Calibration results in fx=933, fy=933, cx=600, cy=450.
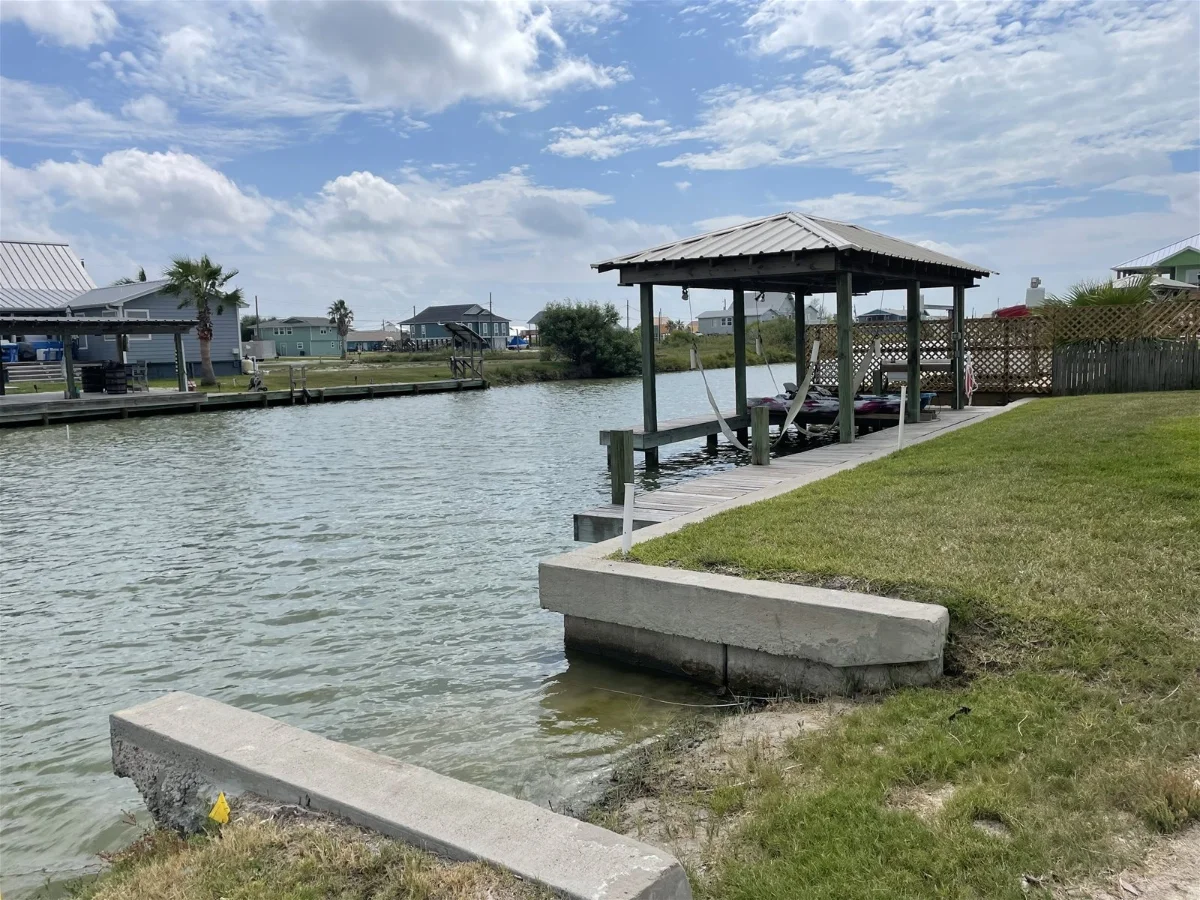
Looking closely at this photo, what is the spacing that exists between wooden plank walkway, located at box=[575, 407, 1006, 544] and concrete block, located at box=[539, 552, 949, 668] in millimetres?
1912

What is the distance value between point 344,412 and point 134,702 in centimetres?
2649

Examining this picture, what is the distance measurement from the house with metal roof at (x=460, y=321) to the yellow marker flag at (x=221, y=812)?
85378mm

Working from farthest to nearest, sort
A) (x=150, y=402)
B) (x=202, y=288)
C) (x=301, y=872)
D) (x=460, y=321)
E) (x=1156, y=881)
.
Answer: (x=460, y=321) → (x=202, y=288) → (x=150, y=402) → (x=301, y=872) → (x=1156, y=881)

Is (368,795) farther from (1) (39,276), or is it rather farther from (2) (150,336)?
(1) (39,276)

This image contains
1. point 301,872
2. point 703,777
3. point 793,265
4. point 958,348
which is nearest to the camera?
point 301,872

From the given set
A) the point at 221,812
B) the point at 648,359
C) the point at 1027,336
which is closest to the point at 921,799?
the point at 221,812

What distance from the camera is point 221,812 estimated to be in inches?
138

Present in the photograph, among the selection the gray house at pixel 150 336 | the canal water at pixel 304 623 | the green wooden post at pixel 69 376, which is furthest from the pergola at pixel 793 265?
the gray house at pixel 150 336

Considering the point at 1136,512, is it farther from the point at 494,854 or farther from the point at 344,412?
the point at 344,412

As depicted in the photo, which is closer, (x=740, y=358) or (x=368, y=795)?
(x=368, y=795)

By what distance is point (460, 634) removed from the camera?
730cm

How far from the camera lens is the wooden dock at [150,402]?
27609 millimetres

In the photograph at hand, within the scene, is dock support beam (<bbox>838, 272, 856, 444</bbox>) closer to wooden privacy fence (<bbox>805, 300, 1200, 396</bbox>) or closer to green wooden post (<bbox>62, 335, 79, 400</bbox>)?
wooden privacy fence (<bbox>805, 300, 1200, 396</bbox>)

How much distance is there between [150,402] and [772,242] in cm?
2487
